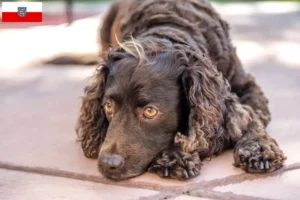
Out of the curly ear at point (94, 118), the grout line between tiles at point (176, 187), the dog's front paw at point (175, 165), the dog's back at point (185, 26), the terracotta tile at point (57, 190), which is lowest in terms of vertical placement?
the terracotta tile at point (57, 190)

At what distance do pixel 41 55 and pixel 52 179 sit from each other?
344cm

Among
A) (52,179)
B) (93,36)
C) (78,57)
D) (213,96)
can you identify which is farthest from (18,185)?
(93,36)

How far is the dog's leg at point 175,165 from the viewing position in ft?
10.1

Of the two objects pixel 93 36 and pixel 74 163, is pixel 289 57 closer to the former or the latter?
pixel 93 36

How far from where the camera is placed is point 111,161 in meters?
2.97

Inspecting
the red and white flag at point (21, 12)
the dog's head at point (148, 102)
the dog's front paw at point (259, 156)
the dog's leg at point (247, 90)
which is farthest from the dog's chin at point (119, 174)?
the red and white flag at point (21, 12)

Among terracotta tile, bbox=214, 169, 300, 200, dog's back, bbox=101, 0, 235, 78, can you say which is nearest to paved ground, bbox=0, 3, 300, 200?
terracotta tile, bbox=214, 169, 300, 200

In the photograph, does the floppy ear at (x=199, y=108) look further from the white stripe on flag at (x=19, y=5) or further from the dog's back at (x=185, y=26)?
the white stripe on flag at (x=19, y=5)

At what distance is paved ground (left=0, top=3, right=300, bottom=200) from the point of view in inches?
117

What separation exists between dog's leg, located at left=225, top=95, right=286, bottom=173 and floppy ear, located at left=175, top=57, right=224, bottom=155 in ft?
0.50

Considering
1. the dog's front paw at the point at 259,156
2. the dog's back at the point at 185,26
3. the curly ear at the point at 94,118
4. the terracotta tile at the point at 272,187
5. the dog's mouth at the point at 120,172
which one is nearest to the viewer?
the terracotta tile at the point at 272,187

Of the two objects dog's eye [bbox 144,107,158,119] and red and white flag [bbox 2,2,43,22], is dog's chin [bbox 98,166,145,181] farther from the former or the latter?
red and white flag [bbox 2,2,43,22]

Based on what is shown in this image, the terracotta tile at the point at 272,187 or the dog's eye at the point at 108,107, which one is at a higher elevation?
the dog's eye at the point at 108,107

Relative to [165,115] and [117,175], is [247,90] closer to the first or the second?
[165,115]
